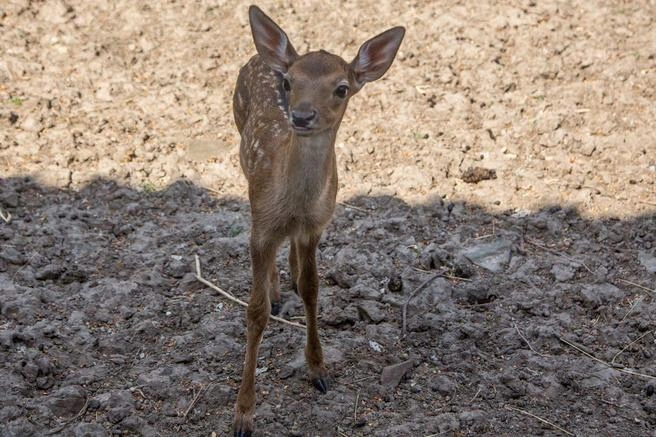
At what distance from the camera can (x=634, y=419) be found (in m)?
5.16

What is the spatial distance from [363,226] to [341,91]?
2.11m

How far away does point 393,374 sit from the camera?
5418mm

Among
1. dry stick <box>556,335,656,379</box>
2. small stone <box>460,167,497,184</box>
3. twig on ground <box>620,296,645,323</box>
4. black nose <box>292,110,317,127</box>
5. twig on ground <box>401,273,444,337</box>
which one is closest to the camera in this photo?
black nose <box>292,110,317,127</box>

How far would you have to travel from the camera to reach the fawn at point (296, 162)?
4.88 m

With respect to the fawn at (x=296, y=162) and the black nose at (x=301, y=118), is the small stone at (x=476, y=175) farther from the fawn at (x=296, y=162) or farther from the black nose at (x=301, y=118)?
the black nose at (x=301, y=118)

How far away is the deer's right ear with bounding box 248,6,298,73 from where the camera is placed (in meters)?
5.22

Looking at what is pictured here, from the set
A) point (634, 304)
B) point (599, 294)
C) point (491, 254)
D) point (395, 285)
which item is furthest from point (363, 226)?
point (634, 304)

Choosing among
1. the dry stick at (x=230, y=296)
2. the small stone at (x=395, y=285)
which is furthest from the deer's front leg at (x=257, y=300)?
the small stone at (x=395, y=285)

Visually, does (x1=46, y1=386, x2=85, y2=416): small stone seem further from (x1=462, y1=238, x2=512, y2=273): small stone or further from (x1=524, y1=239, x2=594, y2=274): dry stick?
(x1=524, y1=239, x2=594, y2=274): dry stick

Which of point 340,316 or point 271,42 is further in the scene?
point 340,316

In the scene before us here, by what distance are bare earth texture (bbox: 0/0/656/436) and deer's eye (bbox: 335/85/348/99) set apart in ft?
5.18

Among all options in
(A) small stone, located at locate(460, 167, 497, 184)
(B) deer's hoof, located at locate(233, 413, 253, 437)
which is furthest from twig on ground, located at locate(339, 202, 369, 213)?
(B) deer's hoof, located at locate(233, 413, 253, 437)

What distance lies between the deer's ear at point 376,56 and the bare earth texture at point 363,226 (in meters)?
1.50

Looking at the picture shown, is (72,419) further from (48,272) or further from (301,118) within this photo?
(301,118)
